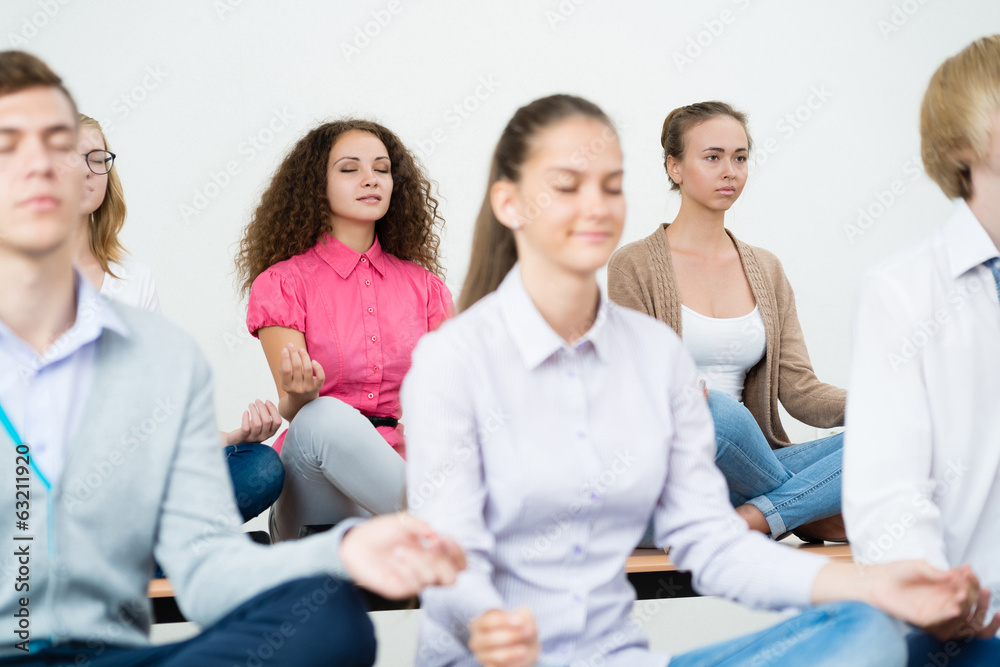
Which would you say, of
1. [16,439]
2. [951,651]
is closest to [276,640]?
[16,439]

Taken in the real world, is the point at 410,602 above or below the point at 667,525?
below

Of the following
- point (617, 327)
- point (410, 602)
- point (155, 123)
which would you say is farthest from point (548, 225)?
point (155, 123)

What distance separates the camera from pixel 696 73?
13.1ft

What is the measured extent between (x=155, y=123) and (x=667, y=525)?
3.00 m

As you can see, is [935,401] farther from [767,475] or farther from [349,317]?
[349,317]

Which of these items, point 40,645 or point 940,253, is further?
point 940,253

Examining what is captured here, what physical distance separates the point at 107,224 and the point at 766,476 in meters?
1.57

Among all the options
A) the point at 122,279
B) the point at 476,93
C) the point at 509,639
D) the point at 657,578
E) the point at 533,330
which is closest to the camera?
the point at 509,639

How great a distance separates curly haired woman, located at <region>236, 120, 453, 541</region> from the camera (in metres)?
2.12

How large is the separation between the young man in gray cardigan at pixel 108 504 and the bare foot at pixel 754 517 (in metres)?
1.30

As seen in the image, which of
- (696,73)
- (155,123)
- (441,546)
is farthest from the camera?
(696,73)

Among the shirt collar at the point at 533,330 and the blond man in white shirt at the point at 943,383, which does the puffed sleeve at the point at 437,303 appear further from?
the blond man in white shirt at the point at 943,383

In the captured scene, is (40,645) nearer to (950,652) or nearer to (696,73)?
(950,652)

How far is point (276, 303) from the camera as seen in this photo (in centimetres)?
232
